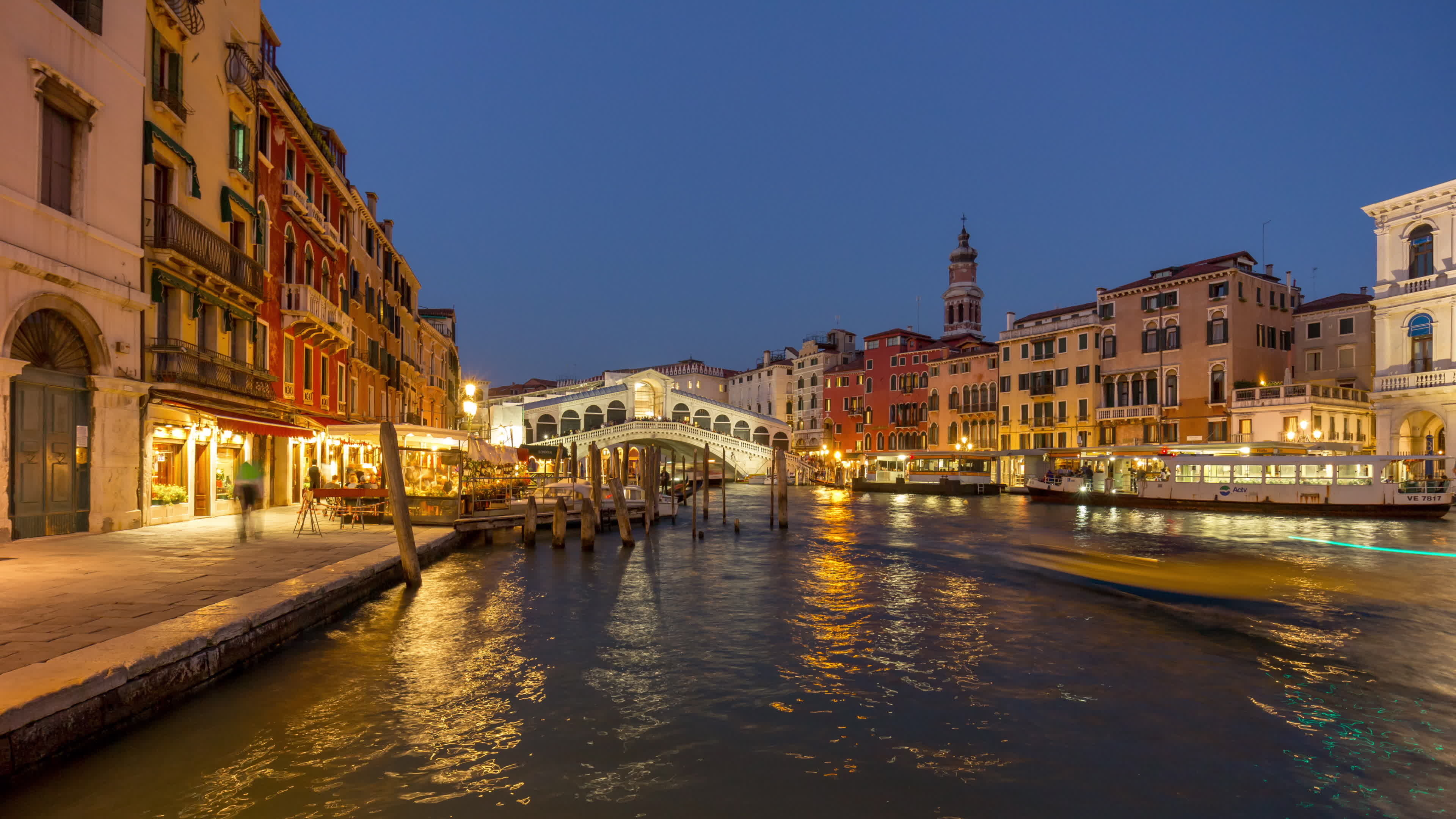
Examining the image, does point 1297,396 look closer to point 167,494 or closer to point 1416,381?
point 1416,381

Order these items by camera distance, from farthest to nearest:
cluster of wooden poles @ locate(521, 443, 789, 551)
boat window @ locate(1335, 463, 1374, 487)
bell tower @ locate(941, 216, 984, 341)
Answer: bell tower @ locate(941, 216, 984, 341), boat window @ locate(1335, 463, 1374, 487), cluster of wooden poles @ locate(521, 443, 789, 551)

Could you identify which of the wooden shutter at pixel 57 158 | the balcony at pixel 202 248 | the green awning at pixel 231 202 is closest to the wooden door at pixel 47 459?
the wooden shutter at pixel 57 158

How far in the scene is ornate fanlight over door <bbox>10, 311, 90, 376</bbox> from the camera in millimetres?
11562

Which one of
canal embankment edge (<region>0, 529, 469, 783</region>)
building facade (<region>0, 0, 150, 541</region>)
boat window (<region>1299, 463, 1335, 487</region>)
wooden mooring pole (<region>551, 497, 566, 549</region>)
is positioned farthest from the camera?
boat window (<region>1299, 463, 1335, 487</region>)

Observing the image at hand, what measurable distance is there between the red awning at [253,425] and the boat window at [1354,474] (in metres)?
32.0

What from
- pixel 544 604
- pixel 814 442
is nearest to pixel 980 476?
pixel 814 442

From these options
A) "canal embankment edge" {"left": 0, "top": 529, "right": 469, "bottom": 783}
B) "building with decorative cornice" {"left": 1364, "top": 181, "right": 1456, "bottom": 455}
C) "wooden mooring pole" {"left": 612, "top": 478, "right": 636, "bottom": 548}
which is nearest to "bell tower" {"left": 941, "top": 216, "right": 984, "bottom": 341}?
"building with decorative cornice" {"left": 1364, "top": 181, "right": 1456, "bottom": 455}

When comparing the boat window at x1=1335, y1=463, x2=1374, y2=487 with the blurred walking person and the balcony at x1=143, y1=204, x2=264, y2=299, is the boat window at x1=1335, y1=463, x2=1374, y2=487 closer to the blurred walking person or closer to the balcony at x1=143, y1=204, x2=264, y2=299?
the blurred walking person

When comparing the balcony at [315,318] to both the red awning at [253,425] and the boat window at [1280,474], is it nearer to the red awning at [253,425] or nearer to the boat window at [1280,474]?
the red awning at [253,425]

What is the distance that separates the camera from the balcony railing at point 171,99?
46.3ft

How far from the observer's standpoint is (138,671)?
583 cm

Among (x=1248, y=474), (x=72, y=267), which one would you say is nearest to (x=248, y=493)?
(x=72, y=267)

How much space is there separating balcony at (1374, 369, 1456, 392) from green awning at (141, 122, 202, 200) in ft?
126

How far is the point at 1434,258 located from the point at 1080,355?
16.5 m
